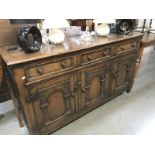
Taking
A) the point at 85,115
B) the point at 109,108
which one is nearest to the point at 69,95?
the point at 85,115

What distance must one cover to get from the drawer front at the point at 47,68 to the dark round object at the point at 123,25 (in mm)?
888

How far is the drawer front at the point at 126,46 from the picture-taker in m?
1.67

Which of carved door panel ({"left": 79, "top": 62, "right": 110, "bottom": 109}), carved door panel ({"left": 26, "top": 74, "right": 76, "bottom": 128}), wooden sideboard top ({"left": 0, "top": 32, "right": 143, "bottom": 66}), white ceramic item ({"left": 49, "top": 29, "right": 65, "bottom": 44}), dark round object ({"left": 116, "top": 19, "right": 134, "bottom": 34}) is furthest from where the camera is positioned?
dark round object ({"left": 116, "top": 19, "right": 134, "bottom": 34})

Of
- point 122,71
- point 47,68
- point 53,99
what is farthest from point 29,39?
point 122,71

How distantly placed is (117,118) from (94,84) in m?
0.57

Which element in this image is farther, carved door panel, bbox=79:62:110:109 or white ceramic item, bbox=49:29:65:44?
carved door panel, bbox=79:62:110:109

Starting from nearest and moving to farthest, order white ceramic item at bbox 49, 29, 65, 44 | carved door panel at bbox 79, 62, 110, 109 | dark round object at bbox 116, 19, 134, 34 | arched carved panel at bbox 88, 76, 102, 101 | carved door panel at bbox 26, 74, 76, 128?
carved door panel at bbox 26, 74, 76, 128, white ceramic item at bbox 49, 29, 65, 44, carved door panel at bbox 79, 62, 110, 109, arched carved panel at bbox 88, 76, 102, 101, dark round object at bbox 116, 19, 134, 34

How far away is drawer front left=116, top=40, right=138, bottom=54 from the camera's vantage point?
167 centimetres

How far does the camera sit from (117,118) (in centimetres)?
185

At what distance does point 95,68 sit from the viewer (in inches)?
61.2

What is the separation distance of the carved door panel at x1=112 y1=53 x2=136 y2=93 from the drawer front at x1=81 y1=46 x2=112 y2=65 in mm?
227

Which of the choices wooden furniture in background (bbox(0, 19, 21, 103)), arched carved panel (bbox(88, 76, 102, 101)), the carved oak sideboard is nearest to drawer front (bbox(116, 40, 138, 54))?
the carved oak sideboard

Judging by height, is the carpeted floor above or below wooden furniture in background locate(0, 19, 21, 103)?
below

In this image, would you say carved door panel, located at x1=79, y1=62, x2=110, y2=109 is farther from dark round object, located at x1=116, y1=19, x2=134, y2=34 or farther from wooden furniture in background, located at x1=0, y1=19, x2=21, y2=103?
wooden furniture in background, located at x1=0, y1=19, x2=21, y2=103
